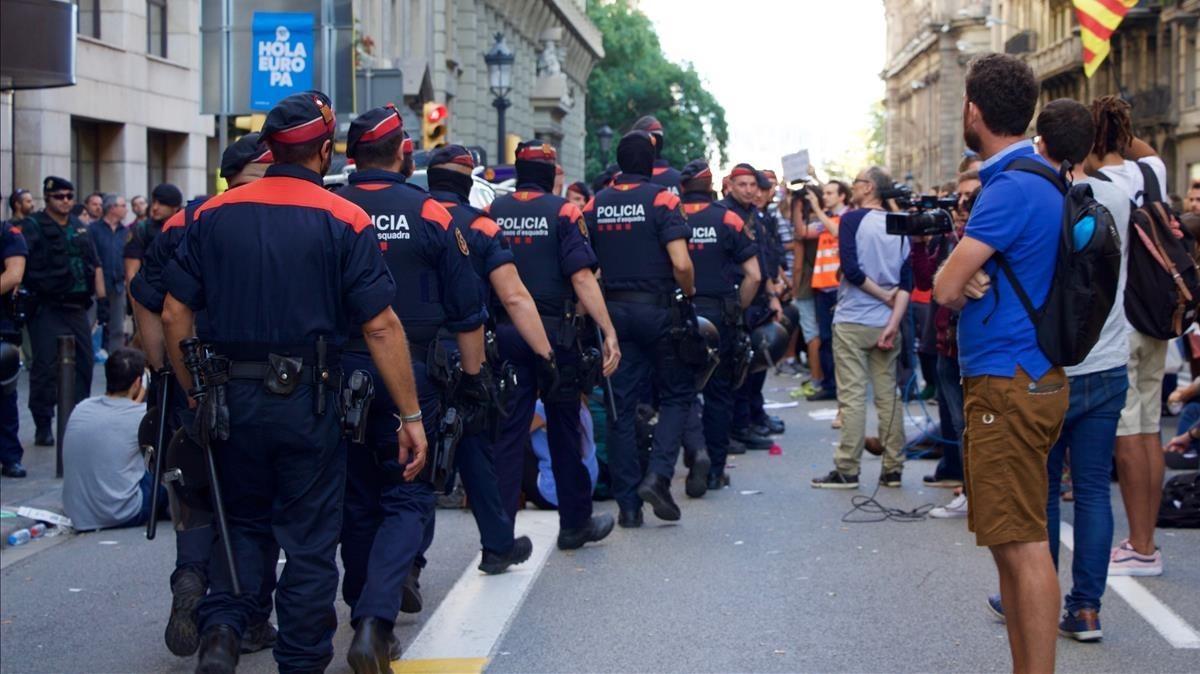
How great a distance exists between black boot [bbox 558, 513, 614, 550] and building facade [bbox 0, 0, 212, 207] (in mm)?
13108

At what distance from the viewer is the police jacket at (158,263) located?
261 inches

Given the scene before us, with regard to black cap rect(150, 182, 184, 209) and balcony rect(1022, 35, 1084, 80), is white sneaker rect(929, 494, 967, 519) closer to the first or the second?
black cap rect(150, 182, 184, 209)

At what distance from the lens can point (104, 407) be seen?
32.1ft

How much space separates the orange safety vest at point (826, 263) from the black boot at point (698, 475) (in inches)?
227

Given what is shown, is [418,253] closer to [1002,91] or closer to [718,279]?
[1002,91]

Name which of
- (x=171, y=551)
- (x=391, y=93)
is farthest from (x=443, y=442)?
(x=391, y=93)

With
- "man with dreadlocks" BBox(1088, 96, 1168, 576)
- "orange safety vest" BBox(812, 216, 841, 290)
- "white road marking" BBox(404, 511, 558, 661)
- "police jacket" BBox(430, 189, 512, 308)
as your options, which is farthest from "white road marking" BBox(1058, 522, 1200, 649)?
"orange safety vest" BBox(812, 216, 841, 290)

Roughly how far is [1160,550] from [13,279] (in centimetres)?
744

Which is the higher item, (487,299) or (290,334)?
(487,299)

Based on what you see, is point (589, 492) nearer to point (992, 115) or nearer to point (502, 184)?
point (992, 115)

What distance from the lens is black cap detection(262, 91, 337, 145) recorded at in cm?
548

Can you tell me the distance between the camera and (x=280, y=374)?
5328mm

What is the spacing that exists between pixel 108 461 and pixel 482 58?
1446 inches

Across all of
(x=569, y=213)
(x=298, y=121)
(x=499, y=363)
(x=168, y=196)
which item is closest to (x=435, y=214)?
(x=298, y=121)
